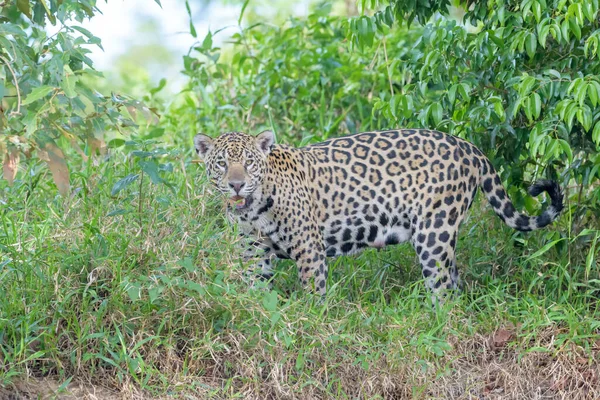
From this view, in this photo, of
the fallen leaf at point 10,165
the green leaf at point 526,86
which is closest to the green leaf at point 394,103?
the green leaf at point 526,86

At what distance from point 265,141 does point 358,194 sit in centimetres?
79

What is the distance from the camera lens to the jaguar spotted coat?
6.73 meters

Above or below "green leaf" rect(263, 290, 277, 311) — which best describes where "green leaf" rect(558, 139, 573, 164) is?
above

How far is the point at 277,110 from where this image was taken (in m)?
9.41

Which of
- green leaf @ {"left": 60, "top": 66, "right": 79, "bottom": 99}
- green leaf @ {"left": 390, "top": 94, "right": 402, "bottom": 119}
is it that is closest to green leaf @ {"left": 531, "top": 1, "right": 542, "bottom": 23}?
green leaf @ {"left": 390, "top": 94, "right": 402, "bottom": 119}

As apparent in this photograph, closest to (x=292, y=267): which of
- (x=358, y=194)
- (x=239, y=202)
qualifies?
(x=358, y=194)

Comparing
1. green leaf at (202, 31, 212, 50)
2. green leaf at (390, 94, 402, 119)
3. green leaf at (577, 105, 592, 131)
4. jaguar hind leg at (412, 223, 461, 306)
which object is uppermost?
green leaf at (202, 31, 212, 50)

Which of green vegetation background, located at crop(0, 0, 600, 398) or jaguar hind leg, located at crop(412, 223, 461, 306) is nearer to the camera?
green vegetation background, located at crop(0, 0, 600, 398)

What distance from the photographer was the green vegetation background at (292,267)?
552 cm

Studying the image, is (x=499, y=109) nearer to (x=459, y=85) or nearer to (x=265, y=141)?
(x=459, y=85)

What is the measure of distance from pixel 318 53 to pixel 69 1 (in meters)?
4.60

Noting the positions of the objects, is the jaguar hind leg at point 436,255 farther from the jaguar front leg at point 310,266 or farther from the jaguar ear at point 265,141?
the jaguar ear at point 265,141

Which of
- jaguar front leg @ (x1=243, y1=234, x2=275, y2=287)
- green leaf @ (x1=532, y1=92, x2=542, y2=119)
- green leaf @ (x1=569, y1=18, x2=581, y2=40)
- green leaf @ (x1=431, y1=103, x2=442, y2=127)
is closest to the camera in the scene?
green leaf @ (x1=569, y1=18, x2=581, y2=40)

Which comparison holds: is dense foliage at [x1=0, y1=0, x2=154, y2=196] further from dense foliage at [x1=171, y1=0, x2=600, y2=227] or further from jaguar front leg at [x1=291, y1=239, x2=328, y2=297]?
dense foliage at [x1=171, y1=0, x2=600, y2=227]
